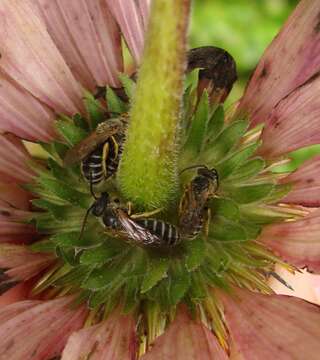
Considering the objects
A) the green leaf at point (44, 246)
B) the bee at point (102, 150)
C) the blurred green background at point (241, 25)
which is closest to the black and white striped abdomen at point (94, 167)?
the bee at point (102, 150)

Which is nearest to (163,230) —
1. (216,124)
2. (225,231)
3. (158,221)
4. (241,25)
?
(158,221)

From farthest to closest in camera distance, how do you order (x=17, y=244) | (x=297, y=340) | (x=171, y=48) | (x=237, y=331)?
(x=17, y=244) < (x=237, y=331) < (x=297, y=340) < (x=171, y=48)

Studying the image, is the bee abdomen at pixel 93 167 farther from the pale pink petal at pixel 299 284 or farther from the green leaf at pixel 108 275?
the pale pink petal at pixel 299 284

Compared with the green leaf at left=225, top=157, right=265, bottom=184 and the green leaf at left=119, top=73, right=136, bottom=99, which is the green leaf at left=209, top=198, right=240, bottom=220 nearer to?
the green leaf at left=225, top=157, right=265, bottom=184

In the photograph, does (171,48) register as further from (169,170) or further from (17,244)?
(17,244)

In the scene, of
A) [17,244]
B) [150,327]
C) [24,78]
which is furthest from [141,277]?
[24,78]

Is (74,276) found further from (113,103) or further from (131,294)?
(113,103)
